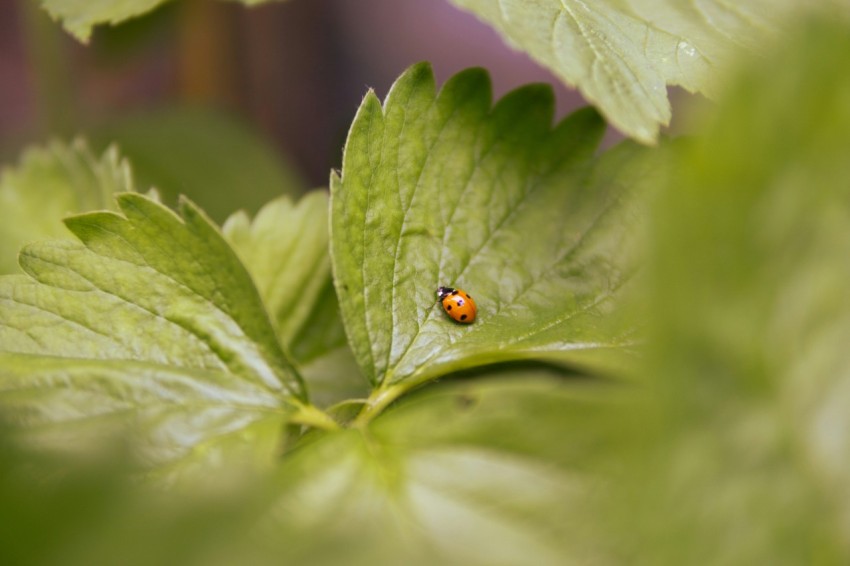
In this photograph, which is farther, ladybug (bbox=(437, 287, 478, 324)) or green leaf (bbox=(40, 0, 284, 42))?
green leaf (bbox=(40, 0, 284, 42))

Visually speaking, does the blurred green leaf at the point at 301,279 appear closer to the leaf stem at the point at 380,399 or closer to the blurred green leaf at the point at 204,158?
the leaf stem at the point at 380,399

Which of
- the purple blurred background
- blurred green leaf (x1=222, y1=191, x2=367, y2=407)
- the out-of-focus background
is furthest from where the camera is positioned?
the purple blurred background

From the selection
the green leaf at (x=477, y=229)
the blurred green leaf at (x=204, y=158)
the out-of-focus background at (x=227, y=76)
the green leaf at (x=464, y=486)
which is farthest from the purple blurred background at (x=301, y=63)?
the green leaf at (x=464, y=486)

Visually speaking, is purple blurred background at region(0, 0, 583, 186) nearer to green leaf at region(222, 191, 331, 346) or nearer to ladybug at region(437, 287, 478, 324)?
green leaf at region(222, 191, 331, 346)

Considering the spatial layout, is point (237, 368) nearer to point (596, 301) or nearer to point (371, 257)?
point (371, 257)

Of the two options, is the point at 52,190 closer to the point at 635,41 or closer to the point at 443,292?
the point at 443,292

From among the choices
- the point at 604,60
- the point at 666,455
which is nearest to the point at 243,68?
the point at 604,60

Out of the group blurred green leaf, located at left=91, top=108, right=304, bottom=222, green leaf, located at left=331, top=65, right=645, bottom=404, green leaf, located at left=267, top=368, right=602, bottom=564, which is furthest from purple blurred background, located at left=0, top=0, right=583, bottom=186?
green leaf, located at left=267, top=368, right=602, bottom=564
